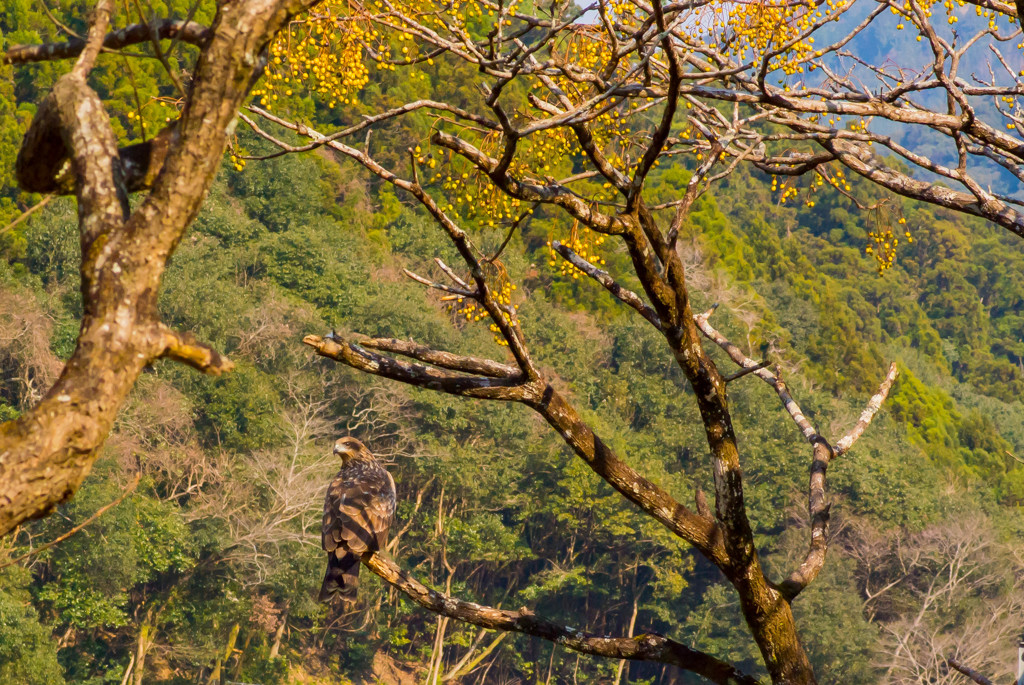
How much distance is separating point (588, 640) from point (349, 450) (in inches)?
143

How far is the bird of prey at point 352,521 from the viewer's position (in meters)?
5.27

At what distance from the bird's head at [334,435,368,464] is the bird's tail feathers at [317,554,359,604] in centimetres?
139

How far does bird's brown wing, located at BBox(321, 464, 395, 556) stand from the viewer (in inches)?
211

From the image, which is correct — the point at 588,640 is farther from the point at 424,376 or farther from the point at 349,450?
the point at 349,450

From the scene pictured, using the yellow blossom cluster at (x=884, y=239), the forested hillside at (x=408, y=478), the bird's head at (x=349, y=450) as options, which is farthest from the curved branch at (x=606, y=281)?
the forested hillside at (x=408, y=478)

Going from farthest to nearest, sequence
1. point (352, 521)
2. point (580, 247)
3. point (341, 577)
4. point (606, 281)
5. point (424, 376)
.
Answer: point (352, 521)
point (341, 577)
point (580, 247)
point (606, 281)
point (424, 376)

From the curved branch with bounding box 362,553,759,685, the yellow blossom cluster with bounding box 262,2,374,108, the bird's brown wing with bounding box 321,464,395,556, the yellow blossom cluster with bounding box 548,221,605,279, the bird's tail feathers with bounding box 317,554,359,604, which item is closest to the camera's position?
the curved branch with bounding box 362,553,759,685

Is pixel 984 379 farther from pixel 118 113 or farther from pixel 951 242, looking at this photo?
pixel 118 113

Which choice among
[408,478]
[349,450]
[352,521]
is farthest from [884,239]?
[408,478]

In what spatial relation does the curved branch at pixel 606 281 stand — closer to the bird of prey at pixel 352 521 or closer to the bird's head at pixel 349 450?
the bird of prey at pixel 352 521

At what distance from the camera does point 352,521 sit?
17.9 ft

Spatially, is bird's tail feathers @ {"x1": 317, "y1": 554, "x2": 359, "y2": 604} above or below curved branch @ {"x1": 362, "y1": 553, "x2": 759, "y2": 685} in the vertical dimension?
below

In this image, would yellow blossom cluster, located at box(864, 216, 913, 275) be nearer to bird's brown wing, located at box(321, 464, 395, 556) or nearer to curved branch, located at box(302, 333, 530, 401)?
curved branch, located at box(302, 333, 530, 401)

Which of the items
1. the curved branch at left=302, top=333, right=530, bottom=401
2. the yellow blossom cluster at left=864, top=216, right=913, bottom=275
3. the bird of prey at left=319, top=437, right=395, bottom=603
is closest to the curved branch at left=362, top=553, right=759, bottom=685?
the curved branch at left=302, top=333, right=530, bottom=401
